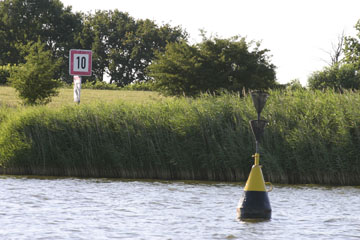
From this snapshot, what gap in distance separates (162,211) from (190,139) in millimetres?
7086

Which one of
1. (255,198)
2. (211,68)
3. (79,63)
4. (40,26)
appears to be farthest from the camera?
(40,26)

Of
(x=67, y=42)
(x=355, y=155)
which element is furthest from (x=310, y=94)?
(x=67, y=42)

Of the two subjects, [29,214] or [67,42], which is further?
[67,42]

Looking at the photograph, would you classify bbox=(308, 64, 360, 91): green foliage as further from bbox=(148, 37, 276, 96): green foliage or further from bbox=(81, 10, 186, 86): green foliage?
bbox=(81, 10, 186, 86): green foliage

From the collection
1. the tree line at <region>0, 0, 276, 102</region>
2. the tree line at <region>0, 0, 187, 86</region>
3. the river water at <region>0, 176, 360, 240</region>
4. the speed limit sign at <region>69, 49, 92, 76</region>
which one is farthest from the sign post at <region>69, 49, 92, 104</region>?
the tree line at <region>0, 0, 187, 86</region>

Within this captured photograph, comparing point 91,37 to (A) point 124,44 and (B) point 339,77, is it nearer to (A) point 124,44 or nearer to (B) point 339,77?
(A) point 124,44

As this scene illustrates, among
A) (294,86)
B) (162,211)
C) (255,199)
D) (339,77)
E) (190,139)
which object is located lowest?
(162,211)

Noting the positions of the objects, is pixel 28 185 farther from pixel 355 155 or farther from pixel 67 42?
pixel 67 42

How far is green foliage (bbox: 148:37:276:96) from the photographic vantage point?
42.7 metres

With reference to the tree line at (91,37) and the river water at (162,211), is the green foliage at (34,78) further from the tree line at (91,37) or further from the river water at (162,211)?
the tree line at (91,37)

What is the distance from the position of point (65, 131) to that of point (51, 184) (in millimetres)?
3624

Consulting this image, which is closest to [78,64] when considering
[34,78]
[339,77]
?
[34,78]

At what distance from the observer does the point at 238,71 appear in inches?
1710

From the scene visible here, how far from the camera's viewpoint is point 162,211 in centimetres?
1348
